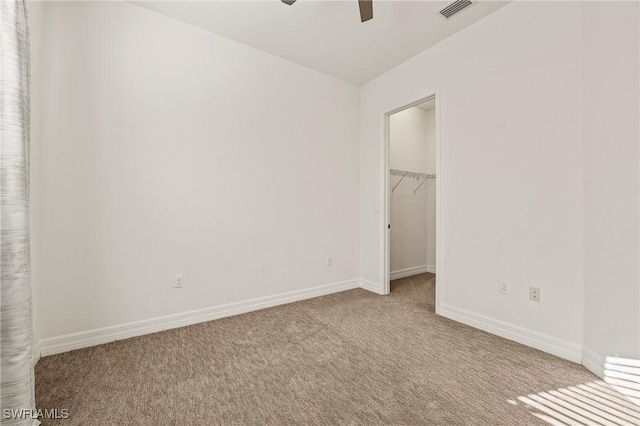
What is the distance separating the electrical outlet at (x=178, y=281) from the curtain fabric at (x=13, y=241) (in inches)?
47.8

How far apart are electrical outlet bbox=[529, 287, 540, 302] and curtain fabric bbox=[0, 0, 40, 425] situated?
3112 mm

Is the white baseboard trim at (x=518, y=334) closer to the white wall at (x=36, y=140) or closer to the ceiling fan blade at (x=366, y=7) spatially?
the ceiling fan blade at (x=366, y=7)

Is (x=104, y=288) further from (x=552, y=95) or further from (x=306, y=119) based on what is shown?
(x=552, y=95)

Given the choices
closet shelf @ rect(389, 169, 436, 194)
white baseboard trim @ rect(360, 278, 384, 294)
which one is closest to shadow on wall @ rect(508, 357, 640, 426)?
white baseboard trim @ rect(360, 278, 384, 294)

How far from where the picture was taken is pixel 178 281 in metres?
2.55

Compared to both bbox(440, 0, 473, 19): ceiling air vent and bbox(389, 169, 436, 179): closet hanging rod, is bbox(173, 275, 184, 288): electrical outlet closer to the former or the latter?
bbox(389, 169, 436, 179): closet hanging rod

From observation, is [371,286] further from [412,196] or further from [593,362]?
[593,362]

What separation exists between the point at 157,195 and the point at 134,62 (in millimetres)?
1120

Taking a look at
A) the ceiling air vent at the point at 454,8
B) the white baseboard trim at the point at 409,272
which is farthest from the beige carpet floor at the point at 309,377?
the ceiling air vent at the point at 454,8

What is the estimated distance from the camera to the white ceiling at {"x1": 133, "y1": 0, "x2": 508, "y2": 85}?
2.38 meters

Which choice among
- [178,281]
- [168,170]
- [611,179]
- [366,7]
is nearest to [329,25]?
[366,7]

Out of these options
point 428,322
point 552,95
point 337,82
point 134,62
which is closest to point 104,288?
point 134,62

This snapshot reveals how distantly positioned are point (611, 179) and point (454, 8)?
5.78 ft

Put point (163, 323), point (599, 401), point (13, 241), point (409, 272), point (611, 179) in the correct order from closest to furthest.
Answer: point (13, 241) → point (599, 401) → point (611, 179) → point (163, 323) → point (409, 272)
